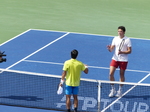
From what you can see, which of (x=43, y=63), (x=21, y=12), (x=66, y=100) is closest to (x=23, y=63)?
(x=43, y=63)

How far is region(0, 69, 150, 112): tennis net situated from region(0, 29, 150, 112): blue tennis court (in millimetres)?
2573

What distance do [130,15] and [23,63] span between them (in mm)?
10263

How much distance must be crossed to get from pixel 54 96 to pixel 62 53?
20.7 ft

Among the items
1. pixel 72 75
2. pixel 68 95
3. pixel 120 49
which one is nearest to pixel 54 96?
pixel 68 95

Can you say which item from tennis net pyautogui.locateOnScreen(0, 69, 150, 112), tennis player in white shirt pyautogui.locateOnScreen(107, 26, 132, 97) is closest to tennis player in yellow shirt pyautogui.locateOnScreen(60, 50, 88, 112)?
tennis net pyautogui.locateOnScreen(0, 69, 150, 112)

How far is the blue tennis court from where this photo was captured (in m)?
17.6

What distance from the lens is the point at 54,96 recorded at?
13617mm

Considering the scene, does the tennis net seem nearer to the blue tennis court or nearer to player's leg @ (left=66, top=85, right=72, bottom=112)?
player's leg @ (left=66, top=85, right=72, bottom=112)

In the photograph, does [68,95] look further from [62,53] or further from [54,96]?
[62,53]

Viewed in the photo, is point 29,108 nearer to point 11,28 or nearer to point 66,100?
point 66,100

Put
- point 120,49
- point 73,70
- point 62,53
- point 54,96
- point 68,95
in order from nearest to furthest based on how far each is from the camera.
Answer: point 73,70 < point 68,95 < point 54,96 < point 120,49 < point 62,53

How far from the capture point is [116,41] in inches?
575

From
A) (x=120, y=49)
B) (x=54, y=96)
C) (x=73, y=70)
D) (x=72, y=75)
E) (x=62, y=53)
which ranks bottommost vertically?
(x=54, y=96)

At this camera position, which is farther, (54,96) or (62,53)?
(62,53)
